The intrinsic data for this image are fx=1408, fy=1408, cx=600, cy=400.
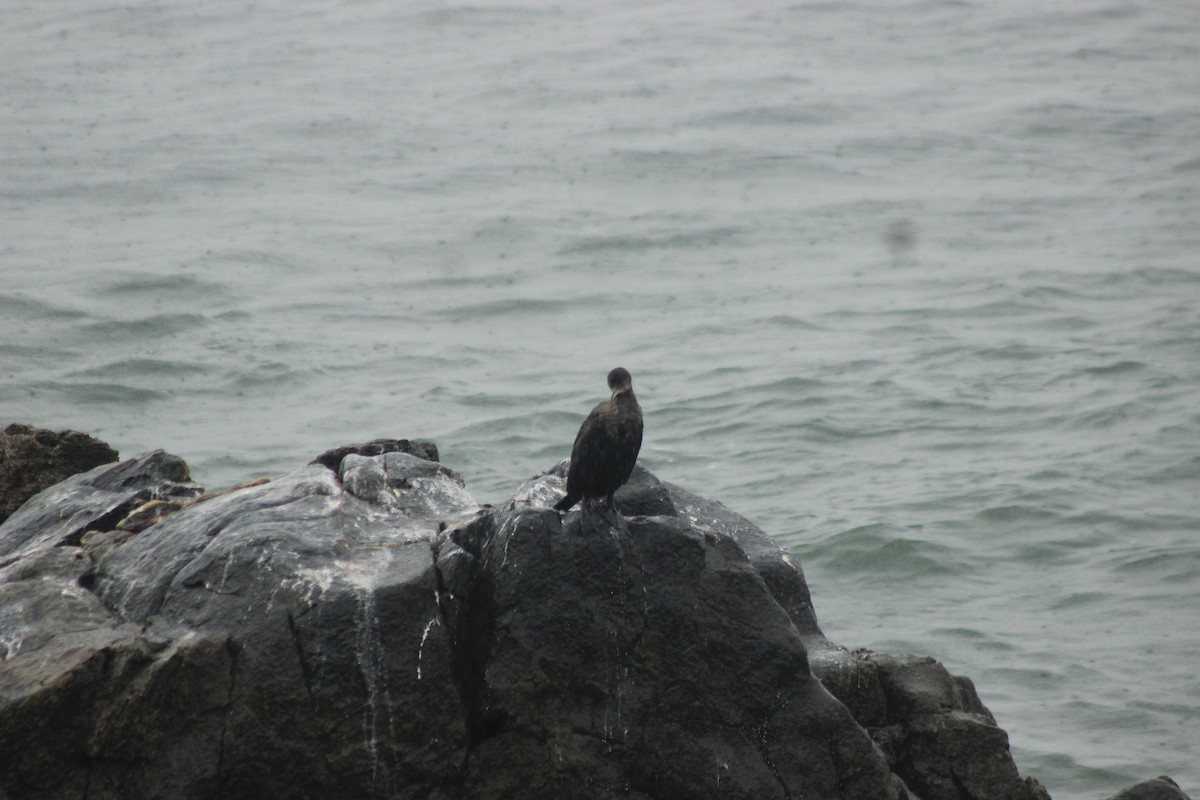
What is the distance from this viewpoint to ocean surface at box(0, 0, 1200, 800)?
1528cm

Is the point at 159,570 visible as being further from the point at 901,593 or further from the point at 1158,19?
the point at 1158,19

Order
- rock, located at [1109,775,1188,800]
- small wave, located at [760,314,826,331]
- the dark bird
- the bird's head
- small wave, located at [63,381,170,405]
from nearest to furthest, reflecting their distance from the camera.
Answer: the dark bird, the bird's head, rock, located at [1109,775,1188,800], small wave, located at [63,381,170,405], small wave, located at [760,314,826,331]

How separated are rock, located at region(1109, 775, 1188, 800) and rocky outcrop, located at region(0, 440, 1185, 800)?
1066mm

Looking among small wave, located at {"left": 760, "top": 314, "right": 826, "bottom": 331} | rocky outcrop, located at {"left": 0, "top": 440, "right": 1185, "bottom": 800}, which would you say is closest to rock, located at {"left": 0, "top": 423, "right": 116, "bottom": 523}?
rocky outcrop, located at {"left": 0, "top": 440, "right": 1185, "bottom": 800}

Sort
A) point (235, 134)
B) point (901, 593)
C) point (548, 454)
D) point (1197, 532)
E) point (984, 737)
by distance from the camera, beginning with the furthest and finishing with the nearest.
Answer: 1. point (235, 134)
2. point (548, 454)
3. point (1197, 532)
4. point (901, 593)
5. point (984, 737)

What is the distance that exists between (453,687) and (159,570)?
1514 mm

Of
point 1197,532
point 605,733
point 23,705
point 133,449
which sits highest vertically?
point 23,705

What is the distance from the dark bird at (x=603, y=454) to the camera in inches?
256

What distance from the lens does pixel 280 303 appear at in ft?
72.5

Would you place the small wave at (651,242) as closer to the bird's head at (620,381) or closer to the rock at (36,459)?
the rock at (36,459)

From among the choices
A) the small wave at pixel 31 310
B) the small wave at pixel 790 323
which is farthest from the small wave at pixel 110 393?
the small wave at pixel 790 323

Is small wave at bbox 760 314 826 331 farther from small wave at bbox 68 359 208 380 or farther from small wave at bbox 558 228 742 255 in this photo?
small wave at bbox 68 359 208 380

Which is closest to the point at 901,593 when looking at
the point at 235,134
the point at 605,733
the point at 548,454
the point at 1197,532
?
the point at 1197,532

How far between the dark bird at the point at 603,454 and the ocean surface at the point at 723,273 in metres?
5.62
